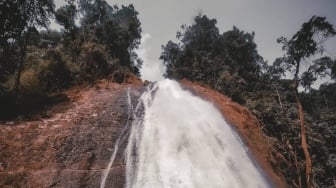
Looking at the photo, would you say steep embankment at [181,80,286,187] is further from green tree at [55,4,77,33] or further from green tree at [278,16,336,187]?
green tree at [55,4,77,33]

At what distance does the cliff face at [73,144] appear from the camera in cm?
991

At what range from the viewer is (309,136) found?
2145cm

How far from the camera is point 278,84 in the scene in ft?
117

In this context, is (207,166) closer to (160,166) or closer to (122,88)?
(160,166)

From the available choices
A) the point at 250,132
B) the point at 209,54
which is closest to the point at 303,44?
the point at 250,132

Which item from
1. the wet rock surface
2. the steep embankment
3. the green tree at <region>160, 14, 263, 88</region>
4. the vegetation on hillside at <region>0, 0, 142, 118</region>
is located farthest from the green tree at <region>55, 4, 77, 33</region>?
the wet rock surface

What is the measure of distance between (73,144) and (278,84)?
96.3ft

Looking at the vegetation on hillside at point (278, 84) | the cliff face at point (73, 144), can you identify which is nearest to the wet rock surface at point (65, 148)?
the cliff face at point (73, 144)

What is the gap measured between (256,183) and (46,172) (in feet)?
25.3

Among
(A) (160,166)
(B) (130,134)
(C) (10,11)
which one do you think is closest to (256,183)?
(A) (160,166)

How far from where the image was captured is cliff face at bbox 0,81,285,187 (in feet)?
32.5

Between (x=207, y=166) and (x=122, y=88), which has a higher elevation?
(x=122, y=88)

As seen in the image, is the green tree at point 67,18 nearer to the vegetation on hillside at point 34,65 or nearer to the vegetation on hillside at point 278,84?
the vegetation on hillside at point 34,65

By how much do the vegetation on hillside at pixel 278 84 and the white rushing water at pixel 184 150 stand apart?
13.3ft
